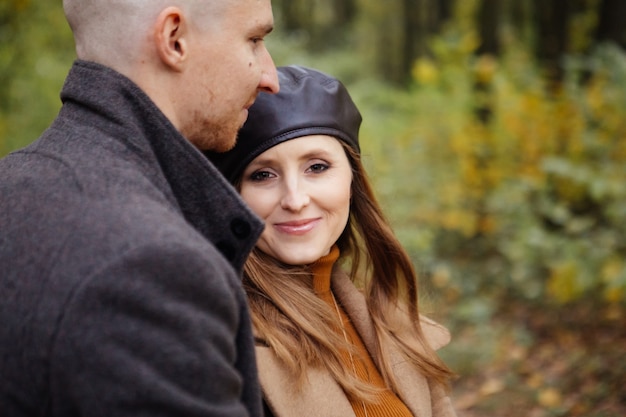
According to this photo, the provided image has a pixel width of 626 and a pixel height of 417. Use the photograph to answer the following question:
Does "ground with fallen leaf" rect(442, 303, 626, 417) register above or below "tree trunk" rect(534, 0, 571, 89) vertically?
below

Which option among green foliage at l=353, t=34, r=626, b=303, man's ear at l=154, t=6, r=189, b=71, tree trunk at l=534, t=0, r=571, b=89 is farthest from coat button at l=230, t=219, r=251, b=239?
tree trunk at l=534, t=0, r=571, b=89

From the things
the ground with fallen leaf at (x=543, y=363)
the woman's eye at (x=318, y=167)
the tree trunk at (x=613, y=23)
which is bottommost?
the ground with fallen leaf at (x=543, y=363)

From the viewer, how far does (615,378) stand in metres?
5.48

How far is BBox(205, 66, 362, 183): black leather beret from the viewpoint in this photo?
2473 millimetres

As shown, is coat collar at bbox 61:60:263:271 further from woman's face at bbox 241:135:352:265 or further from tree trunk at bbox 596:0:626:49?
tree trunk at bbox 596:0:626:49

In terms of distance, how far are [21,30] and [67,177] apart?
19.2 ft

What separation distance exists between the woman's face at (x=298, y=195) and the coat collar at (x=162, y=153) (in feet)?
2.35

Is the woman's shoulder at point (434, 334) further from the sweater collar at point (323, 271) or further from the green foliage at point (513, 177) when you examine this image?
the green foliage at point (513, 177)

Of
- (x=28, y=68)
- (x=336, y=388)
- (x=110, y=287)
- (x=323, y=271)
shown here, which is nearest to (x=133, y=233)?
(x=110, y=287)

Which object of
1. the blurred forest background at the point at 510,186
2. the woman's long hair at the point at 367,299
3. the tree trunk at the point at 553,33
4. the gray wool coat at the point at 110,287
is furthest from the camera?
the tree trunk at the point at 553,33

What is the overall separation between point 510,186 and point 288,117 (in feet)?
20.5

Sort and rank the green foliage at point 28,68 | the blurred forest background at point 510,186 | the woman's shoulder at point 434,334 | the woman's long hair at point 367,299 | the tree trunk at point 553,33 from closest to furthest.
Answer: the woman's long hair at point 367,299
the woman's shoulder at point 434,334
the blurred forest background at point 510,186
the green foliage at point 28,68
the tree trunk at point 553,33

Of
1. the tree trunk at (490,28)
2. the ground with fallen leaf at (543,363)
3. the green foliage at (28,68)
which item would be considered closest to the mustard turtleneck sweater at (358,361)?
the ground with fallen leaf at (543,363)

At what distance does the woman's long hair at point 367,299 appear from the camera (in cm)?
246
